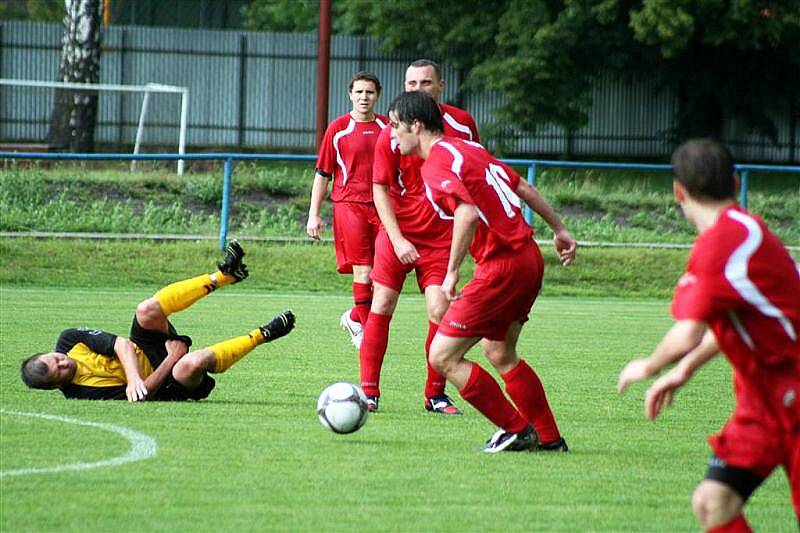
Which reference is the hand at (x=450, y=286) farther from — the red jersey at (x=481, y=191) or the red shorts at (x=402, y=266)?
the red shorts at (x=402, y=266)

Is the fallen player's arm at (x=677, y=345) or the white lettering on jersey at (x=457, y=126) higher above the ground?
the white lettering on jersey at (x=457, y=126)

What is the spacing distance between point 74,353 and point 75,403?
33 centimetres

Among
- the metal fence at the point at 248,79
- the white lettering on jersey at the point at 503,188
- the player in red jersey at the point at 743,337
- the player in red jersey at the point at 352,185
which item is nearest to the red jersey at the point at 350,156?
the player in red jersey at the point at 352,185

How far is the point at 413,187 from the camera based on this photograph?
358 inches

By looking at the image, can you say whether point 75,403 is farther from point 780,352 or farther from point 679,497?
point 780,352

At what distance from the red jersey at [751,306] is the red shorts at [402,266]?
14.0 ft

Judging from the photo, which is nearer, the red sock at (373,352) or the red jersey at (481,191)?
the red jersey at (481,191)

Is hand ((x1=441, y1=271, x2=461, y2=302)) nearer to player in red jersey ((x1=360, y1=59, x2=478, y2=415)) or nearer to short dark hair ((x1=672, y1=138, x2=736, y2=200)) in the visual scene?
player in red jersey ((x1=360, y1=59, x2=478, y2=415))

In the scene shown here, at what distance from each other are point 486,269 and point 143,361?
8.85 feet

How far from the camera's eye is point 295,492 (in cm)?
605

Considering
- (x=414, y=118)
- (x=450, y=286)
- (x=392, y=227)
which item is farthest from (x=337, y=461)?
(x=392, y=227)

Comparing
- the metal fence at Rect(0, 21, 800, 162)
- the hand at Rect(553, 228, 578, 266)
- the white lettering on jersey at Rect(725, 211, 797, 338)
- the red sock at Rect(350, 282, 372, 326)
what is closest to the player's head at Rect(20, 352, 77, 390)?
the red sock at Rect(350, 282, 372, 326)

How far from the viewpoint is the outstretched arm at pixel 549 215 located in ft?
23.4

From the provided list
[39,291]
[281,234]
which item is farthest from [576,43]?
[39,291]
